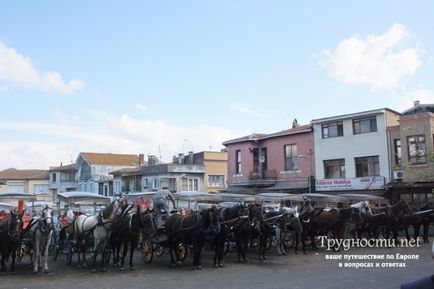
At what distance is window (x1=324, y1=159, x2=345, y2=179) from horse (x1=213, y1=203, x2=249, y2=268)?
22057mm

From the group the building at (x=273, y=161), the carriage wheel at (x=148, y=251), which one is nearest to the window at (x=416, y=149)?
the building at (x=273, y=161)

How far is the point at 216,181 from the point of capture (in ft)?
189

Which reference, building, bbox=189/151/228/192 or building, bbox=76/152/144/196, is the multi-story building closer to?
building, bbox=189/151/228/192

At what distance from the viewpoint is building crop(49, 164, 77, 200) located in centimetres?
7281

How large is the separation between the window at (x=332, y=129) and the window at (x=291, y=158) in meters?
3.11

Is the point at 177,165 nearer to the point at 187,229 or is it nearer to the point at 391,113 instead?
the point at 391,113

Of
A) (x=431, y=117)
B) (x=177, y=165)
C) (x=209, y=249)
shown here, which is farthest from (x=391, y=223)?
(x=177, y=165)

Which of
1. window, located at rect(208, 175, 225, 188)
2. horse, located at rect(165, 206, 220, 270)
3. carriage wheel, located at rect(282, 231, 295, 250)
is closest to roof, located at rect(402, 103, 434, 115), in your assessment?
carriage wheel, located at rect(282, 231, 295, 250)

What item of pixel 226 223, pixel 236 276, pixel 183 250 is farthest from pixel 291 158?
pixel 236 276

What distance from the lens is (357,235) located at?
22625 millimetres

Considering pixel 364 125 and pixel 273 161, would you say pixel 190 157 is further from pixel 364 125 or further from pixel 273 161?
pixel 364 125

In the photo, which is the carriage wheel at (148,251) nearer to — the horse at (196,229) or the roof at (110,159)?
the horse at (196,229)

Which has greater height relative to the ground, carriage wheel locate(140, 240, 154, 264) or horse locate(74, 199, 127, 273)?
horse locate(74, 199, 127, 273)

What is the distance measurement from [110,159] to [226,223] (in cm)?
5749
